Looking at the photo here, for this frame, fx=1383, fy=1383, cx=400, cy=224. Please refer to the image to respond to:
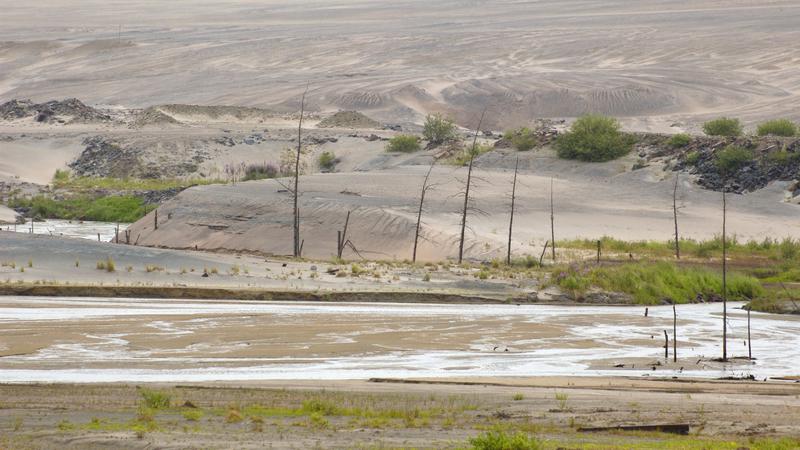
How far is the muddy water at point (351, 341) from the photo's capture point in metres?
23.4

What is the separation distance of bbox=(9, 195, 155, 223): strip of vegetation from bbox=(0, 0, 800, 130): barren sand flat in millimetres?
39595

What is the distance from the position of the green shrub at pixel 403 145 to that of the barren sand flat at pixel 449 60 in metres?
24.8

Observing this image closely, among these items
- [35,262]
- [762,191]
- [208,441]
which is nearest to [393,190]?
[762,191]

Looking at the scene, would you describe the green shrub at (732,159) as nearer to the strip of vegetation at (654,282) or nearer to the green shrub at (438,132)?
the green shrub at (438,132)

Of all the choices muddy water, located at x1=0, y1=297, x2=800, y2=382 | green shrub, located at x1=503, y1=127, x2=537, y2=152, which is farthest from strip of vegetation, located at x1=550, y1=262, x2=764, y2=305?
green shrub, located at x1=503, y1=127, x2=537, y2=152

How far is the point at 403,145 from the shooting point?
8031 cm

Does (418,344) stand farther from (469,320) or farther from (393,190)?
(393,190)

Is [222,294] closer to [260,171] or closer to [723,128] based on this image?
[260,171]

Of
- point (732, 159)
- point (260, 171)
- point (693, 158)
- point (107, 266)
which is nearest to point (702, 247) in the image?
point (732, 159)

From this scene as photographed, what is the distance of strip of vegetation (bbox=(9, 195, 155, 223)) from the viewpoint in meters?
68.7

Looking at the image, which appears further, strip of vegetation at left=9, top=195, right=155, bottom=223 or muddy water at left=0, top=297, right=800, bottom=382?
strip of vegetation at left=9, top=195, right=155, bottom=223

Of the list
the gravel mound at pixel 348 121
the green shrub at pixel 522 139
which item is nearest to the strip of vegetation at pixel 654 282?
the green shrub at pixel 522 139

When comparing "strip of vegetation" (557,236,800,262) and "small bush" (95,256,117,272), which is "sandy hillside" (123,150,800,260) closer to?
"strip of vegetation" (557,236,800,262)

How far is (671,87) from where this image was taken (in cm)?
11544
